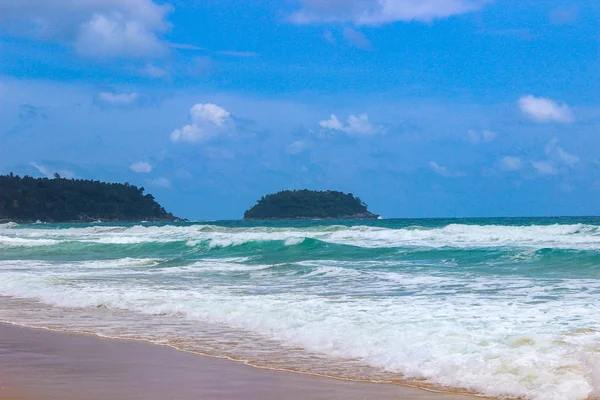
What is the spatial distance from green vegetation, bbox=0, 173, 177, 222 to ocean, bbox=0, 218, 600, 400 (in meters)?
89.0

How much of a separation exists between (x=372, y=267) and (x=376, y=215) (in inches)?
4497

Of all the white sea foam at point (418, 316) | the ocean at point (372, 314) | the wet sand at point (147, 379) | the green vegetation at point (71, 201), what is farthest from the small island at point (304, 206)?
the wet sand at point (147, 379)

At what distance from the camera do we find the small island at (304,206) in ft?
394

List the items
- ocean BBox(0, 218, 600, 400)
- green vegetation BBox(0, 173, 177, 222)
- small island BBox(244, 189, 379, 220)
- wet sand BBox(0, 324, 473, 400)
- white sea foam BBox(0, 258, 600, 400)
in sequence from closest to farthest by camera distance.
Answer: wet sand BBox(0, 324, 473, 400)
white sea foam BBox(0, 258, 600, 400)
ocean BBox(0, 218, 600, 400)
green vegetation BBox(0, 173, 177, 222)
small island BBox(244, 189, 379, 220)

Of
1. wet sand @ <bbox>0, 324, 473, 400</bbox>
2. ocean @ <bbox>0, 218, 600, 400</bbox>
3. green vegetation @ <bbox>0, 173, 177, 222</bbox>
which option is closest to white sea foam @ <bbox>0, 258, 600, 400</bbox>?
ocean @ <bbox>0, 218, 600, 400</bbox>

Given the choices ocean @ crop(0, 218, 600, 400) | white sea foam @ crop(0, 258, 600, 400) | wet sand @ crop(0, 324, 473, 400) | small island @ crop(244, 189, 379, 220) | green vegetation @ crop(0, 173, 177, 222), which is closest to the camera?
wet sand @ crop(0, 324, 473, 400)

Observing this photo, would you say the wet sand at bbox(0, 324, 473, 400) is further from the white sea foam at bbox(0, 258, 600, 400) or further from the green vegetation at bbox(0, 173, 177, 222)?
the green vegetation at bbox(0, 173, 177, 222)

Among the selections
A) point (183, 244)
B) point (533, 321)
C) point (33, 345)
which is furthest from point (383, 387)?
point (183, 244)

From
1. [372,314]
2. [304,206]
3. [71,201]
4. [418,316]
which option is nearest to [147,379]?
[372,314]

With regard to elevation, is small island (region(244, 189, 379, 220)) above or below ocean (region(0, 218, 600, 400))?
above

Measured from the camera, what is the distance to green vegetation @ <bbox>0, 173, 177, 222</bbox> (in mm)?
103750

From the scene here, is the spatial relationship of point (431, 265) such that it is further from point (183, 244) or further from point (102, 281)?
point (183, 244)

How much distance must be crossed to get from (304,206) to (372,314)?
11141 cm

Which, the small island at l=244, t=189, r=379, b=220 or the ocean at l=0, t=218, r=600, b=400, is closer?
the ocean at l=0, t=218, r=600, b=400
